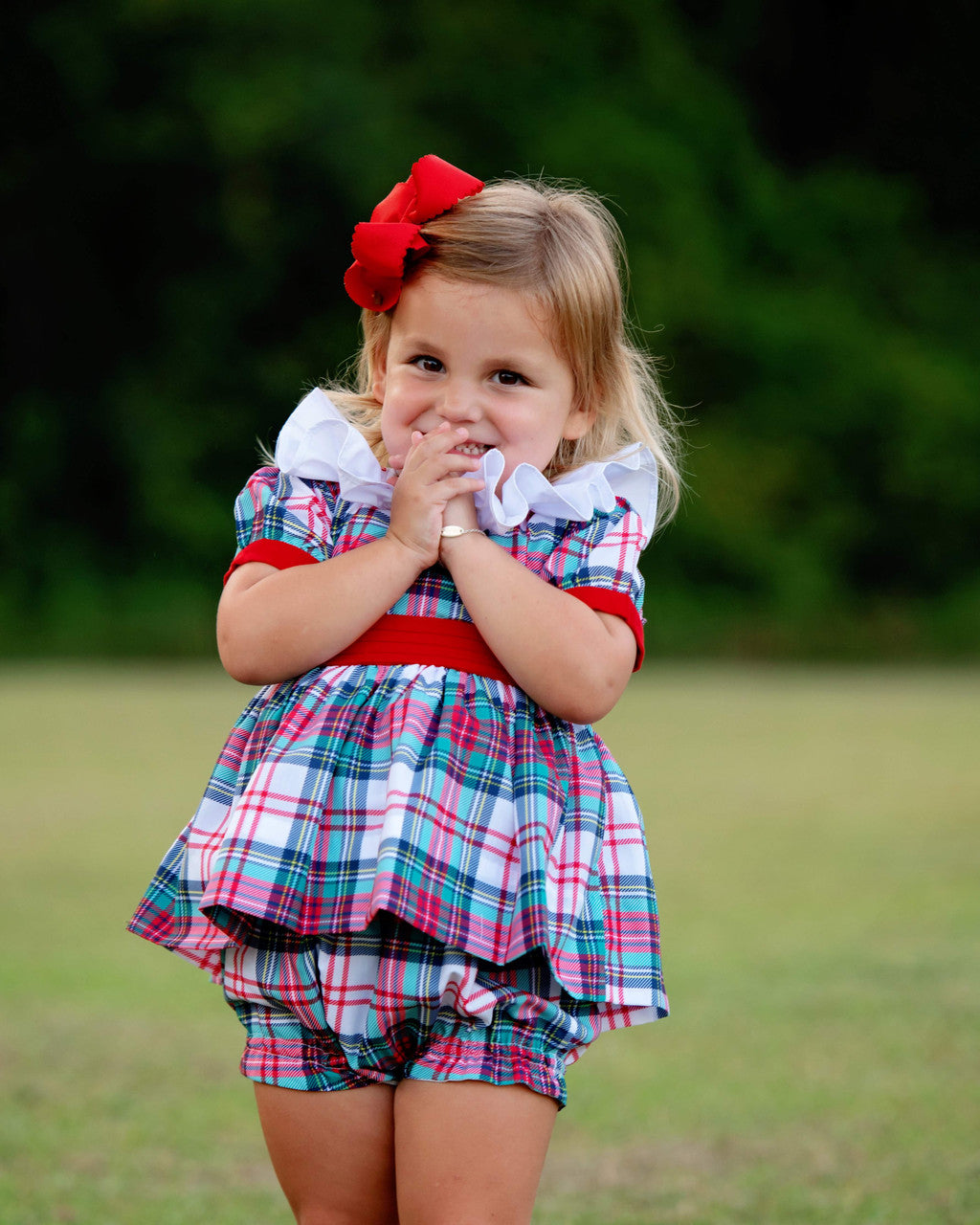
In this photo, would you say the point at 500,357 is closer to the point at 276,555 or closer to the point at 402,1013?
the point at 276,555

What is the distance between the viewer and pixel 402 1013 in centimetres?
145

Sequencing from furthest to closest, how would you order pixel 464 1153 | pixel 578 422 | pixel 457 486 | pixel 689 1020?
pixel 689 1020
pixel 578 422
pixel 457 486
pixel 464 1153

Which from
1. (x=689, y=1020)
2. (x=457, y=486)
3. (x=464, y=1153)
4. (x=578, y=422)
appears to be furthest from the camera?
(x=689, y=1020)

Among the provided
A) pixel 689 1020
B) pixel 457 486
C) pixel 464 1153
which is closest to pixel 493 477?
pixel 457 486

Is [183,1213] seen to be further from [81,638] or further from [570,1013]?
[81,638]

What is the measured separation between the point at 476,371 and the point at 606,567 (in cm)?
23

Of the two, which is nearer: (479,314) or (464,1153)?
(464,1153)

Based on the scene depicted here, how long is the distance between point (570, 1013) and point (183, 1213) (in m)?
1.13

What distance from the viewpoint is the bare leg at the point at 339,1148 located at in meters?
1.50

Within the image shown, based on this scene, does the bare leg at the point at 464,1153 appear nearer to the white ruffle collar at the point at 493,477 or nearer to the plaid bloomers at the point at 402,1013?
the plaid bloomers at the point at 402,1013

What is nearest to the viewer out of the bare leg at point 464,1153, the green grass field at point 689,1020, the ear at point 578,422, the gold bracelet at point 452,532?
the bare leg at point 464,1153

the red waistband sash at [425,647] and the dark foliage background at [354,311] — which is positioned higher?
the dark foliage background at [354,311]

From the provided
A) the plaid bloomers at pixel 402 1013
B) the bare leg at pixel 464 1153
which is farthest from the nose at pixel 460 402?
the bare leg at pixel 464 1153

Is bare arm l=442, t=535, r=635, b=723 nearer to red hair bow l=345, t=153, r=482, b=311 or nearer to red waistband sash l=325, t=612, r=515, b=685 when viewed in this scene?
red waistband sash l=325, t=612, r=515, b=685
